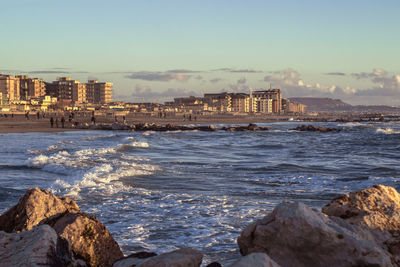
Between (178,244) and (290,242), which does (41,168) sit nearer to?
(178,244)

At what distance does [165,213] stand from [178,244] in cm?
206

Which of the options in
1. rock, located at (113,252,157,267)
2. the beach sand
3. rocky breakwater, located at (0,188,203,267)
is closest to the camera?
rocky breakwater, located at (0,188,203,267)

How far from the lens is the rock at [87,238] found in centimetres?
488

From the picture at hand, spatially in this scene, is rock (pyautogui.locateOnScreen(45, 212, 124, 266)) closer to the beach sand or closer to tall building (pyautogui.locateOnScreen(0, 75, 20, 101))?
the beach sand

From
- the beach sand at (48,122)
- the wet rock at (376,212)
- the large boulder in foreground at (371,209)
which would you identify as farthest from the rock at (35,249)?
the beach sand at (48,122)

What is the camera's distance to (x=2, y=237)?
426 centimetres

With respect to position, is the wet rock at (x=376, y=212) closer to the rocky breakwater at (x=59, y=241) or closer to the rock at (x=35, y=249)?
the rocky breakwater at (x=59, y=241)

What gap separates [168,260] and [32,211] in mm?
2200

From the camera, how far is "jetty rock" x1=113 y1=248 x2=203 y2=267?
4090mm

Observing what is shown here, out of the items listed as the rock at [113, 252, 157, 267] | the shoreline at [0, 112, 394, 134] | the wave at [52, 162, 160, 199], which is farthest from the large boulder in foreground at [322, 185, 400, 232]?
the shoreline at [0, 112, 394, 134]

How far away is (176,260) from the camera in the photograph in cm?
413

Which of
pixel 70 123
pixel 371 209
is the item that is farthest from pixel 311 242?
pixel 70 123

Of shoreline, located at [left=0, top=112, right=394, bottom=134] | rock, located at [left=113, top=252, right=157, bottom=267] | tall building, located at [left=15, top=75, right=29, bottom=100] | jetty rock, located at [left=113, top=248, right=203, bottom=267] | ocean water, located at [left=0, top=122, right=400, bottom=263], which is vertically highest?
tall building, located at [left=15, top=75, right=29, bottom=100]

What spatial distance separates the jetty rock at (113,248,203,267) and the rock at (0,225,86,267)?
1.88 feet
